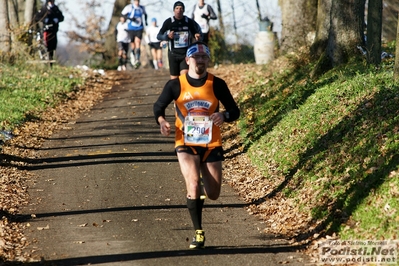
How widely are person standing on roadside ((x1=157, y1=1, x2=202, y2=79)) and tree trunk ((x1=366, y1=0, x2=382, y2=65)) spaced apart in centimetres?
357

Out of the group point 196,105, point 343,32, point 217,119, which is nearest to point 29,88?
point 343,32

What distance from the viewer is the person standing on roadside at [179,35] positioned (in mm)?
16969

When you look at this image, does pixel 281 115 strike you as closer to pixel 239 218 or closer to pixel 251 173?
pixel 251 173

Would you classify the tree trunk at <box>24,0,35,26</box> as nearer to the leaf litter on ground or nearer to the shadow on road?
the leaf litter on ground

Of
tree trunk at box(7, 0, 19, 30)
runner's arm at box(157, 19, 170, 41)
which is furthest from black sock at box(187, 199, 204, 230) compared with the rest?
tree trunk at box(7, 0, 19, 30)

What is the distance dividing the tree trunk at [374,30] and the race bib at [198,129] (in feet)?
23.5

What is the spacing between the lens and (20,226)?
10.8 meters

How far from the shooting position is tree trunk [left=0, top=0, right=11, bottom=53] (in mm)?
25656

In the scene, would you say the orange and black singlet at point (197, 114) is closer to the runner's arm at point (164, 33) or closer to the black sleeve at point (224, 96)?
the black sleeve at point (224, 96)

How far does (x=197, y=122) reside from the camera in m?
9.41

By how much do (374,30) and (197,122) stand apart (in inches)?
307

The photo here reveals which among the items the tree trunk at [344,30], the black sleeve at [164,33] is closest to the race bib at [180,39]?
the black sleeve at [164,33]

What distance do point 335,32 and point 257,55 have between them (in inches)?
436

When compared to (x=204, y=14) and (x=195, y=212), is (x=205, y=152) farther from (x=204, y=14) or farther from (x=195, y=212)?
(x=204, y=14)
